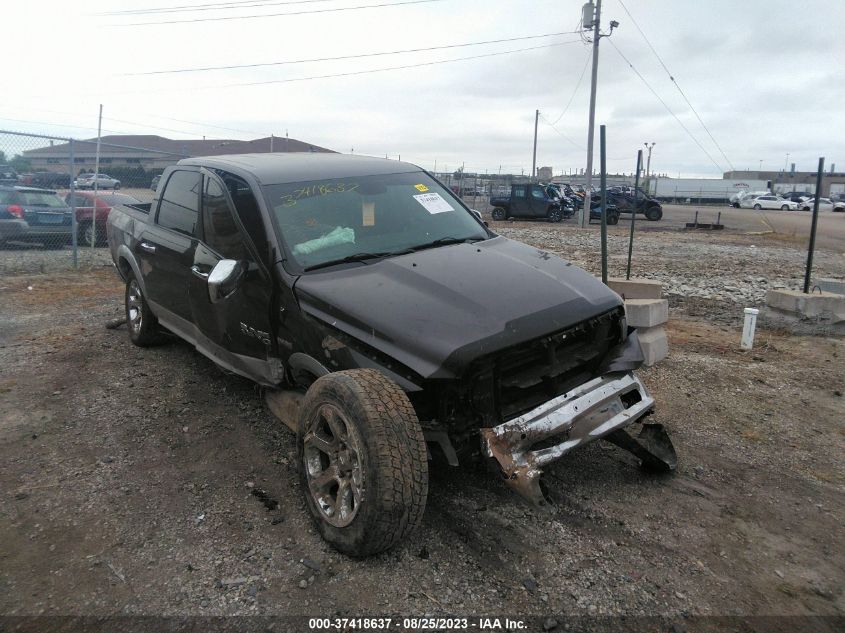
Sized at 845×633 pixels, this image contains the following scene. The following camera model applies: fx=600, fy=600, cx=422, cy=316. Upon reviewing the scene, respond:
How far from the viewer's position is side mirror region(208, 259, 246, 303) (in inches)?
143

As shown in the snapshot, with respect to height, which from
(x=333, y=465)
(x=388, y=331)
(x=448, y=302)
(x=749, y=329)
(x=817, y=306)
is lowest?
(x=333, y=465)

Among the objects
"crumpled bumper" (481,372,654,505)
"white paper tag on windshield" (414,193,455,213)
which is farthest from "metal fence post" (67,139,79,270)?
"crumpled bumper" (481,372,654,505)

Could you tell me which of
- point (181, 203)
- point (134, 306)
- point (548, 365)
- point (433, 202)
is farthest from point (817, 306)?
point (134, 306)

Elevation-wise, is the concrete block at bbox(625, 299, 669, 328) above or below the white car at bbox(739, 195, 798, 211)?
below

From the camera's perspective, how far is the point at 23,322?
275 inches

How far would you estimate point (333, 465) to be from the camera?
9.40 feet

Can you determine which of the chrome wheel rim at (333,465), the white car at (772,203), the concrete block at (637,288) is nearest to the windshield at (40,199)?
the concrete block at (637,288)

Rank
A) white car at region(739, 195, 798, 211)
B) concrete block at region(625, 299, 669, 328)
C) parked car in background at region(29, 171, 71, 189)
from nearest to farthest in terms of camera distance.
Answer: concrete block at region(625, 299, 669, 328), parked car in background at region(29, 171, 71, 189), white car at region(739, 195, 798, 211)

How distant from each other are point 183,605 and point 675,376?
4.24 metres

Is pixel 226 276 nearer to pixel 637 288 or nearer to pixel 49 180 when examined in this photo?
pixel 637 288

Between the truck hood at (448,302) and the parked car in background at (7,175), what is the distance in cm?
1062

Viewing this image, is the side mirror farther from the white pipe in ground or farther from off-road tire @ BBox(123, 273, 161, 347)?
the white pipe in ground

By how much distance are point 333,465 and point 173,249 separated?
8.65 ft

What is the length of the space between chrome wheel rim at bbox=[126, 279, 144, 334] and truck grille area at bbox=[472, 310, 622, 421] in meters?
4.08
